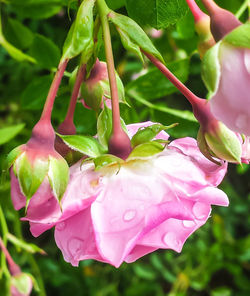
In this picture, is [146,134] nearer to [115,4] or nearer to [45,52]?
[115,4]

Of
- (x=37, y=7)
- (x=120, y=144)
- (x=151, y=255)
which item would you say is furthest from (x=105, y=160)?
(x=151, y=255)

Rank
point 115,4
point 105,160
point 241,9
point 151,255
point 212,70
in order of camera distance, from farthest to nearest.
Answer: point 151,255 → point 241,9 → point 115,4 → point 105,160 → point 212,70

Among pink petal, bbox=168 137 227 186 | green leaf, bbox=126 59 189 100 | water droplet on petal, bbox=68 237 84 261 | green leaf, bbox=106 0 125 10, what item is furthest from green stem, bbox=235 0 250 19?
water droplet on petal, bbox=68 237 84 261

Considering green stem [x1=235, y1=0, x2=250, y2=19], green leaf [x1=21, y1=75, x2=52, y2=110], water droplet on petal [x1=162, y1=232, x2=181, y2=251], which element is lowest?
green leaf [x1=21, y1=75, x2=52, y2=110]

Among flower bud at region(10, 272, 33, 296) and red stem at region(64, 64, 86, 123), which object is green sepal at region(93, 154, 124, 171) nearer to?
red stem at region(64, 64, 86, 123)

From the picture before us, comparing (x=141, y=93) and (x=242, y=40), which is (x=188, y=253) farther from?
(x=242, y=40)
